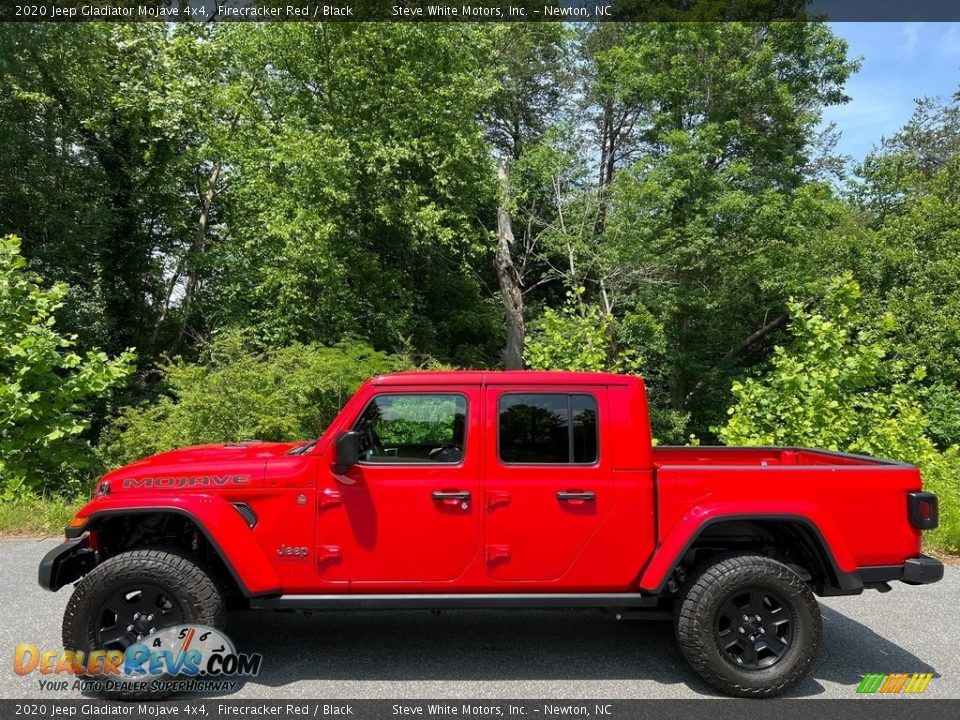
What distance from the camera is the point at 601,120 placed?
24.4m

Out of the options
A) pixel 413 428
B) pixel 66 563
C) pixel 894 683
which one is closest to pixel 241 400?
pixel 66 563

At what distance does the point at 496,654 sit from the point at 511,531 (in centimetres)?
96

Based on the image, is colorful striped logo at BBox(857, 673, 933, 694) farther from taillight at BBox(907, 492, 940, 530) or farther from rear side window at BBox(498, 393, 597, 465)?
rear side window at BBox(498, 393, 597, 465)

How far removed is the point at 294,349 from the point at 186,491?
8.96 meters

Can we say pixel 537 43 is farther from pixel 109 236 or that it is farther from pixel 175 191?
pixel 109 236

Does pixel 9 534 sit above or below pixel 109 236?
below

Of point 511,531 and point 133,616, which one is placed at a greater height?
point 511,531

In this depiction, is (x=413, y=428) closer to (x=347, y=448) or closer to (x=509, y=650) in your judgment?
(x=347, y=448)

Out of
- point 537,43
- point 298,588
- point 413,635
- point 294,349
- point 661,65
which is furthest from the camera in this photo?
point 537,43

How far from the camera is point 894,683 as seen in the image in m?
3.95

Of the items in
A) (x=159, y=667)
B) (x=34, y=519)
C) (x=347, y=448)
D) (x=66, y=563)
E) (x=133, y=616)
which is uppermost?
(x=347, y=448)

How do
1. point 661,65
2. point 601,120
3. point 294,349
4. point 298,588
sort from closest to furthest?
point 298,588 < point 294,349 < point 661,65 < point 601,120

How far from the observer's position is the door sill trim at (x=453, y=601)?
3881mm

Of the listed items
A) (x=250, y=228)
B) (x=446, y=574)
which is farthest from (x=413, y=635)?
(x=250, y=228)
